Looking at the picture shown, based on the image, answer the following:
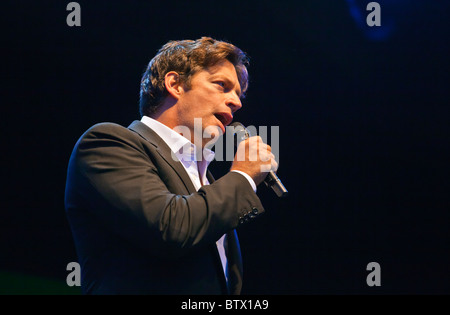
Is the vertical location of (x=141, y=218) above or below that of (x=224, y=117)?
below

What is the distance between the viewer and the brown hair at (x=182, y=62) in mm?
1614

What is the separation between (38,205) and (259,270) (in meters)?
1.54

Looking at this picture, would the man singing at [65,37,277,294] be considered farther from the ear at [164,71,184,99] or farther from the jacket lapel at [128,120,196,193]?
the ear at [164,71,184,99]

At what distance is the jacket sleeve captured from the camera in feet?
3.32

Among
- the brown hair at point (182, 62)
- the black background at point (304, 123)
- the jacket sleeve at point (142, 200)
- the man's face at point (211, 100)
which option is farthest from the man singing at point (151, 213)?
the black background at point (304, 123)

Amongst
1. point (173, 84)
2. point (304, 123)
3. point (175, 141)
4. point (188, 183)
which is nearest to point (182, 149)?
point (175, 141)

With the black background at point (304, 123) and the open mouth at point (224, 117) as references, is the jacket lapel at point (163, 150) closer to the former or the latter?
the open mouth at point (224, 117)

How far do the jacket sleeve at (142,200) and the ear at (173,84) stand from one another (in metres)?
0.45

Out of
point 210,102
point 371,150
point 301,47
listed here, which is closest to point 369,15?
point 301,47

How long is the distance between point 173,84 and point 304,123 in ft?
4.70

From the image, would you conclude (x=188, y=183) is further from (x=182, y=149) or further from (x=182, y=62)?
(x=182, y=62)

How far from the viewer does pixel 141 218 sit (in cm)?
100

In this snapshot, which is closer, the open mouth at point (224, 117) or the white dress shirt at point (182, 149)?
the white dress shirt at point (182, 149)

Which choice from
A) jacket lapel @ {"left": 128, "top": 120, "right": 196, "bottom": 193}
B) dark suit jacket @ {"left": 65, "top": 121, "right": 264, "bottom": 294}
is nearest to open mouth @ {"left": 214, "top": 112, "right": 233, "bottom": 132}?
jacket lapel @ {"left": 128, "top": 120, "right": 196, "bottom": 193}
